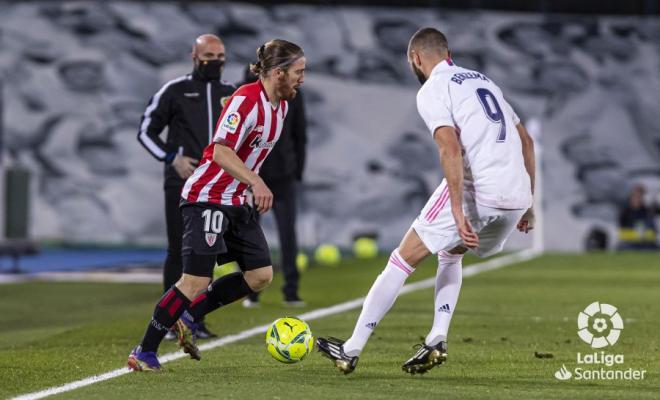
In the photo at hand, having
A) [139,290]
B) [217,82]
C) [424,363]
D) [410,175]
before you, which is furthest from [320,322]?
[410,175]

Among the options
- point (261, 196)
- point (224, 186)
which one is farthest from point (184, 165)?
point (261, 196)

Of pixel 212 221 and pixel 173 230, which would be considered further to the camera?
pixel 173 230

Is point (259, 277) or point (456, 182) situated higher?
point (456, 182)

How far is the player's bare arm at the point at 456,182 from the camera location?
6.01 m

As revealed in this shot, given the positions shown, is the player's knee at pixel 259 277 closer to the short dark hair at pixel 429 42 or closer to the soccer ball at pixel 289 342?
the soccer ball at pixel 289 342

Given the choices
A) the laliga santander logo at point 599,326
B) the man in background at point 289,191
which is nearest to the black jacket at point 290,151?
the man in background at point 289,191

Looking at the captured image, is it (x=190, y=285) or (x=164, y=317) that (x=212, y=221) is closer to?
(x=190, y=285)

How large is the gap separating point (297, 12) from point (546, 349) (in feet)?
66.1

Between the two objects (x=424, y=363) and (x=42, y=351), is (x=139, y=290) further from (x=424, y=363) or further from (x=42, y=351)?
(x=424, y=363)

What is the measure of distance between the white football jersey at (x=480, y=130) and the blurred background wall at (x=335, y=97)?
20203 millimetres

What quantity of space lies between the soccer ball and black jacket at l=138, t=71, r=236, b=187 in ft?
5.89

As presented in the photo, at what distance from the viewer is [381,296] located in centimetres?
641

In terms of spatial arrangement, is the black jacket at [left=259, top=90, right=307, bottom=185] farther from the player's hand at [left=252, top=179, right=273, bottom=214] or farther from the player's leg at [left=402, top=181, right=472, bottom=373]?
the player's hand at [left=252, top=179, right=273, bottom=214]

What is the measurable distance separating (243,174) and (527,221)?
5.10ft
